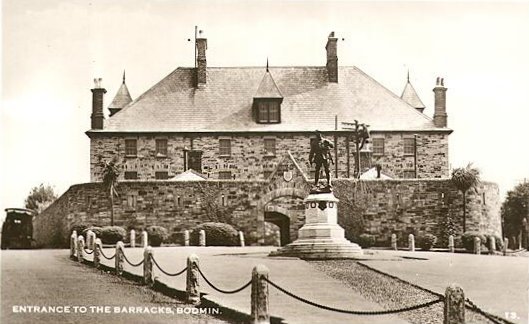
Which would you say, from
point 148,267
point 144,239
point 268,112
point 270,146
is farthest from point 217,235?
point 148,267

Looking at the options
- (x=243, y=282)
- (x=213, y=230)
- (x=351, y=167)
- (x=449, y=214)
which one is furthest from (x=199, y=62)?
(x=243, y=282)

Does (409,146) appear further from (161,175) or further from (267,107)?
(161,175)

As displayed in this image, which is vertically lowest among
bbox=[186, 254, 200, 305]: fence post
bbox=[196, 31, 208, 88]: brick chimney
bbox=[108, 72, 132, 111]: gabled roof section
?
bbox=[186, 254, 200, 305]: fence post

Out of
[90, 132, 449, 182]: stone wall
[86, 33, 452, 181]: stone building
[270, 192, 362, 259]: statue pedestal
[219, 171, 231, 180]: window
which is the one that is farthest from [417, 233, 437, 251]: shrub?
[270, 192, 362, 259]: statue pedestal

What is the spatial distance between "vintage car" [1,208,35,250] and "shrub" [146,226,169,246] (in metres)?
4.71

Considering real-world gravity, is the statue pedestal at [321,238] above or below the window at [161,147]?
below

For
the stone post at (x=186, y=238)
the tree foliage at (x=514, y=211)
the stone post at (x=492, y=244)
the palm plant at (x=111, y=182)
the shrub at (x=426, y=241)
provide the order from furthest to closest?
the tree foliage at (x=514, y=211)
the palm plant at (x=111, y=182)
the shrub at (x=426, y=241)
the stone post at (x=492, y=244)
the stone post at (x=186, y=238)

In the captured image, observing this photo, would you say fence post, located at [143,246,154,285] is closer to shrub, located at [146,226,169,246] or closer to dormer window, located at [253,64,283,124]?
shrub, located at [146,226,169,246]

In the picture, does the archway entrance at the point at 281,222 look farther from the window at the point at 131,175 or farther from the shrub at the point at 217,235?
the window at the point at 131,175

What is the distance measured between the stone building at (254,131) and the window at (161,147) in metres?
0.05

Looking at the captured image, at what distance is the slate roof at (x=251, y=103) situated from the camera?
39969 mm

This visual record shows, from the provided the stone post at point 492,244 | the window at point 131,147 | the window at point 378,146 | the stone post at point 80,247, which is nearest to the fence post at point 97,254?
the stone post at point 80,247

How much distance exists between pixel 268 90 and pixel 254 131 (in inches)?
89.9

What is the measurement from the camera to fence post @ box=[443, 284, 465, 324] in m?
10.4
